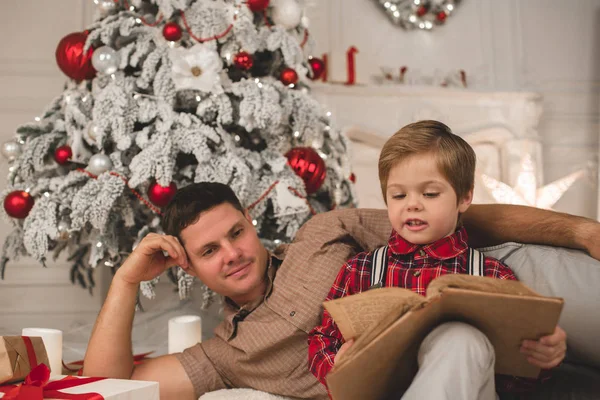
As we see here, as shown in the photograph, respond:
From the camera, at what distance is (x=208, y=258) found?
4.66ft

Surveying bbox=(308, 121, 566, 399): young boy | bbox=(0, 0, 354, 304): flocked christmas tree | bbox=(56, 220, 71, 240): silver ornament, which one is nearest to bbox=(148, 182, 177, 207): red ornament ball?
bbox=(0, 0, 354, 304): flocked christmas tree

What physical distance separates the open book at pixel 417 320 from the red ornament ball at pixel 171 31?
53.1 inches

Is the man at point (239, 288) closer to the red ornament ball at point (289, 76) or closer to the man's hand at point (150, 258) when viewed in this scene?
the man's hand at point (150, 258)

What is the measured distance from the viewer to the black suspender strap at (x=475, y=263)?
1117 mm

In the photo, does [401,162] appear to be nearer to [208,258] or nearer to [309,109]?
[208,258]

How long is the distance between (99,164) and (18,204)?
1.05ft

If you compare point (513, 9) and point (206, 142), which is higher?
point (513, 9)

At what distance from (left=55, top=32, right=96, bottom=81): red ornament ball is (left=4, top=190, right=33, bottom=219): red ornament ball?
455mm

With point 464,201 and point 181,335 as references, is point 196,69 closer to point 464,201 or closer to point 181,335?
point 181,335

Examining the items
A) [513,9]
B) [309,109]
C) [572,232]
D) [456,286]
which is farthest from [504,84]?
[456,286]

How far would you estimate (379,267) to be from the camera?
3.93ft

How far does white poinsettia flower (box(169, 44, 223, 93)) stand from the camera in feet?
6.26

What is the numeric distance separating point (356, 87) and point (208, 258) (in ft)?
6.82

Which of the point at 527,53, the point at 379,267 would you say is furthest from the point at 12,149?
the point at 527,53
